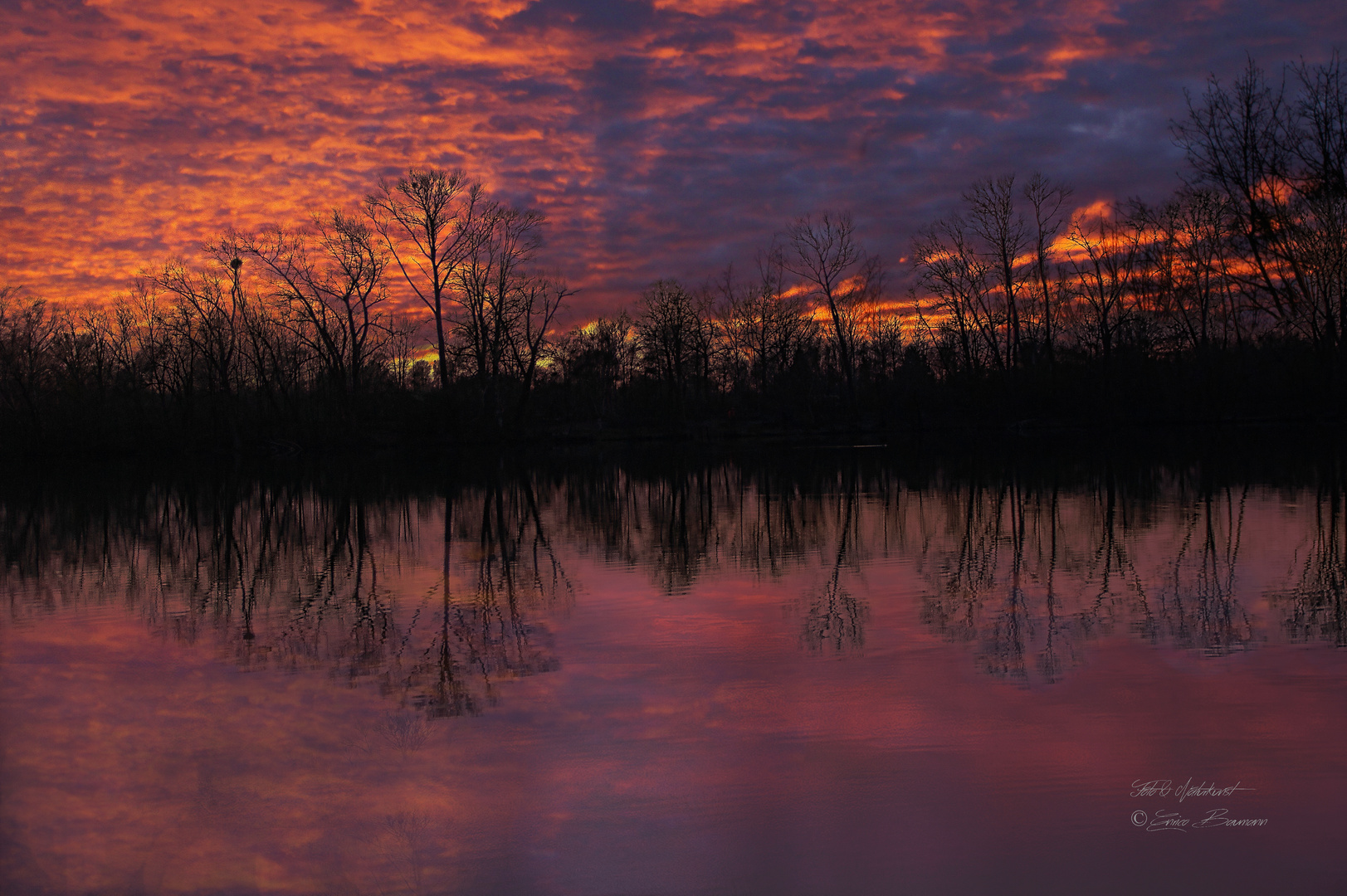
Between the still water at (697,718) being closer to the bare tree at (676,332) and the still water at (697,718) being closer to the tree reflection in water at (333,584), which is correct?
the tree reflection in water at (333,584)

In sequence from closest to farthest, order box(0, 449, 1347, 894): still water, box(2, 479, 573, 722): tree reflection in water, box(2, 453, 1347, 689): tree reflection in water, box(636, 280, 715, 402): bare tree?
box(0, 449, 1347, 894): still water, box(2, 479, 573, 722): tree reflection in water, box(2, 453, 1347, 689): tree reflection in water, box(636, 280, 715, 402): bare tree

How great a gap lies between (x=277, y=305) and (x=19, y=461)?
15.0 metres

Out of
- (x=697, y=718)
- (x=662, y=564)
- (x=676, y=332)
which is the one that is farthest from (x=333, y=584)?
(x=676, y=332)

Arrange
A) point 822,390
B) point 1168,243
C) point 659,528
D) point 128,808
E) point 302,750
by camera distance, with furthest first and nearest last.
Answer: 1. point 822,390
2. point 1168,243
3. point 659,528
4. point 302,750
5. point 128,808

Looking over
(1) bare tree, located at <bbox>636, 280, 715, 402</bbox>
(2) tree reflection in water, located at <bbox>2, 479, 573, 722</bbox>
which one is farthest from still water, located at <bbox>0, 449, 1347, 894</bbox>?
(1) bare tree, located at <bbox>636, 280, 715, 402</bbox>

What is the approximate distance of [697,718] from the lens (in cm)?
496

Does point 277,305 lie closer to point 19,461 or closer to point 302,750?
point 19,461

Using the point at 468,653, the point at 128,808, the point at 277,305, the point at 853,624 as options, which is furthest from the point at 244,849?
the point at 277,305

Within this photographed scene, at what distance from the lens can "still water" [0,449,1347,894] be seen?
3445 mm

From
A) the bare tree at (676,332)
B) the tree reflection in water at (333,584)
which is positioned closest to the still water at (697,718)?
the tree reflection in water at (333,584)

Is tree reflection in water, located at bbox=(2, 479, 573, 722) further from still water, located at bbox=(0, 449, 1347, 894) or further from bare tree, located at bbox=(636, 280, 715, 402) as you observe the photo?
bare tree, located at bbox=(636, 280, 715, 402)

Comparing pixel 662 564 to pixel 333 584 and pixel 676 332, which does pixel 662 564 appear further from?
pixel 676 332

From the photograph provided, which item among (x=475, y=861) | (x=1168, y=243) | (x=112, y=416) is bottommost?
(x=475, y=861)

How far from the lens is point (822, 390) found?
69500 millimetres
